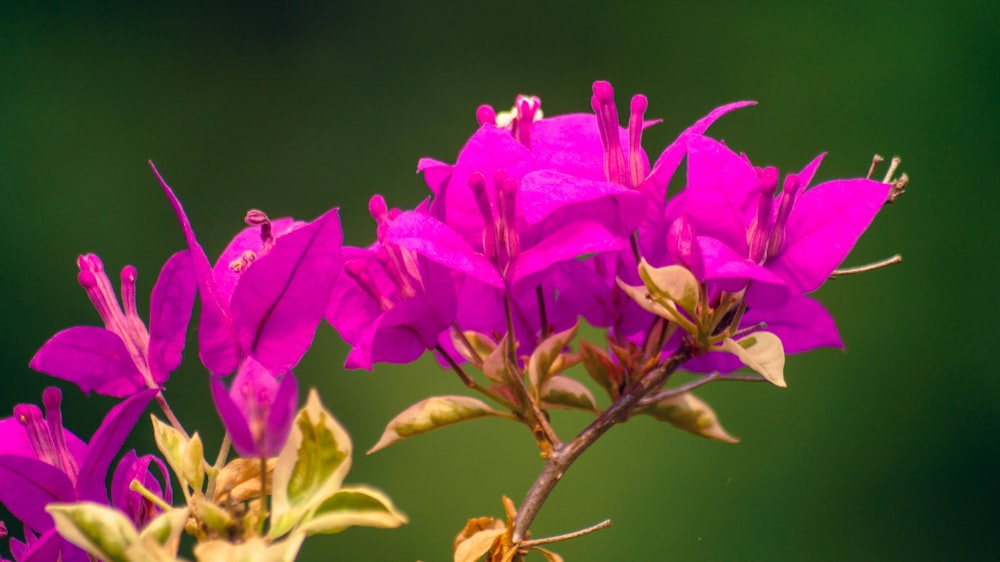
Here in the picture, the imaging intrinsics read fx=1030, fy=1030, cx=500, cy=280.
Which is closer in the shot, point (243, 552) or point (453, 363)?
point (243, 552)

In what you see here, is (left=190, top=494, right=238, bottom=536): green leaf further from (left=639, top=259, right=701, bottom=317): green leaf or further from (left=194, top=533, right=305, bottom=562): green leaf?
(left=639, top=259, right=701, bottom=317): green leaf

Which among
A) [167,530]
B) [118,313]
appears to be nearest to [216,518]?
[167,530]

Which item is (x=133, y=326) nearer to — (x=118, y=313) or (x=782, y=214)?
(x=118, y=313)

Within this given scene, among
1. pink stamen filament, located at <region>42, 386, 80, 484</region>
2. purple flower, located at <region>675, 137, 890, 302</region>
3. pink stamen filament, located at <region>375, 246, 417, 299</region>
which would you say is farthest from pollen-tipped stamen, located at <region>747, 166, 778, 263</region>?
pink stamen filament, located at <region>42, 386, 80, 484</region>

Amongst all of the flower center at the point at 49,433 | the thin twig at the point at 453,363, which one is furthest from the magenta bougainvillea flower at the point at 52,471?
the thin twig at the point at 453,363

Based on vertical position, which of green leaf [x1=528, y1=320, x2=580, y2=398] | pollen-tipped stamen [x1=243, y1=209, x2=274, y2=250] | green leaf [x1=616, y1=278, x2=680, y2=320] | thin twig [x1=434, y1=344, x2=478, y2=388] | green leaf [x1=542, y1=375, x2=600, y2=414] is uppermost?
pollen-tipped stamen [x1=243, y1=209, x2=274, y2=250]

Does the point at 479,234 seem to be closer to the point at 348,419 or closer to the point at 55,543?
the point at 55,543
